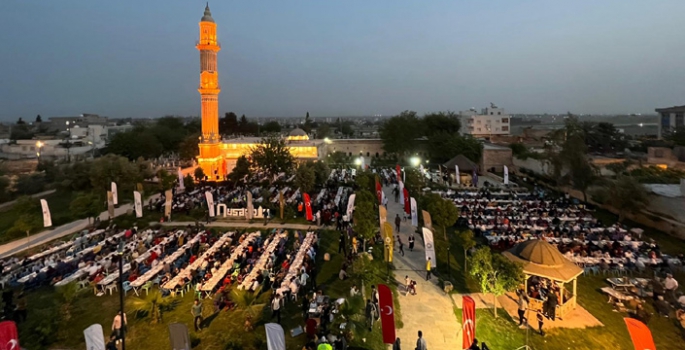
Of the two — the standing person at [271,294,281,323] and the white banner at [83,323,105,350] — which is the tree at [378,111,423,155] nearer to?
the standing person at [271,294,281,323]

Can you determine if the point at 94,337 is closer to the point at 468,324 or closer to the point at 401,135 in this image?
the point at 468,324

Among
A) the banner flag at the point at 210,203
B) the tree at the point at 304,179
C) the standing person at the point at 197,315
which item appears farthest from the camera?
the tree at the point at 304,179

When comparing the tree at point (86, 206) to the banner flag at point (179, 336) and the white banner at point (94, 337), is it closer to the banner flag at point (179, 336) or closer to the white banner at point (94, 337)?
the white banner at point (94, 337)

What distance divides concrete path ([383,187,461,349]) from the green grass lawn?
48 cm

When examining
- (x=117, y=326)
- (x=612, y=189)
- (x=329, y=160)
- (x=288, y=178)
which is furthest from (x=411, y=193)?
(x=329, y=160)

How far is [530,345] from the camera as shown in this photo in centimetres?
1112

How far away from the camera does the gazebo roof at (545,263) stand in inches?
489

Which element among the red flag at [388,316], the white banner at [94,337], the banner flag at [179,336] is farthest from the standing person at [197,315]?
the red flag at [388,316]

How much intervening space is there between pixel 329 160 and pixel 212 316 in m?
42.5

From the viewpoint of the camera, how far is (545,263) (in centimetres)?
1273

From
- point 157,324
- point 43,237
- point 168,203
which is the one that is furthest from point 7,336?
point 43,237

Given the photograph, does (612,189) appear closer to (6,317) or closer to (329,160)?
(6,317)

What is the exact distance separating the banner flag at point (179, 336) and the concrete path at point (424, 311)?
18.7 feet

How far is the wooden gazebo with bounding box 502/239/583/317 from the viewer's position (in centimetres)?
1245
